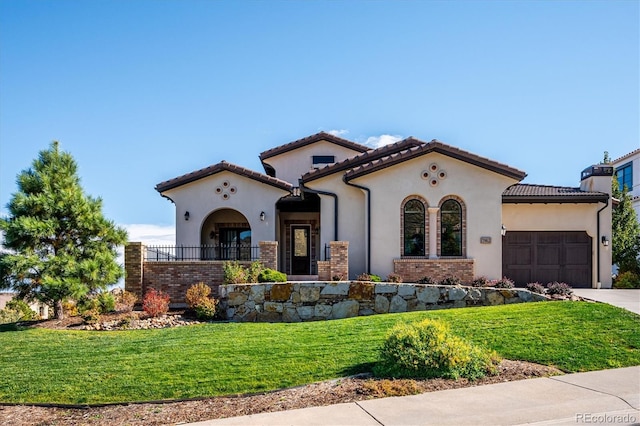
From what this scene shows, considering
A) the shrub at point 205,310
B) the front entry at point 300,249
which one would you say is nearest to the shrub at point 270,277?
the shrub at point 205,310

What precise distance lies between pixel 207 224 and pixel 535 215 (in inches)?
558

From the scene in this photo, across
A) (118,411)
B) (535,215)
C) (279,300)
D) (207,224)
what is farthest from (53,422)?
(535,215)

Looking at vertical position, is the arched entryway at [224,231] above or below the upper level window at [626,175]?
below

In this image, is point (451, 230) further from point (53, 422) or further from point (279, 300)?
point (53, 422)

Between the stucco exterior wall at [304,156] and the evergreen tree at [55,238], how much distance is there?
11766 millimetres

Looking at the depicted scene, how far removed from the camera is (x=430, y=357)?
8273 millimetres

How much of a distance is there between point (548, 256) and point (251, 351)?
14.1 meters

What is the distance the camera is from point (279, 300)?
15023 millimetres

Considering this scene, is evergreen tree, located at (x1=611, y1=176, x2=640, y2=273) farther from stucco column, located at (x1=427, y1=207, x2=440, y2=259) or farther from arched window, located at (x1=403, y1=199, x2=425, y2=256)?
arched window, located at (x1=403, y1=199, x2=425, y2=256)

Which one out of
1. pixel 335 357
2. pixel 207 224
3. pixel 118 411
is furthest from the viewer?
pixel 207 224

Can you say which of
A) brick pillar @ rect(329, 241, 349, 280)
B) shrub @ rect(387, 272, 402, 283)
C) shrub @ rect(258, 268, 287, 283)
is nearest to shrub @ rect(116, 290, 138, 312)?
shrub @ rect(258, 268, 287, 283)

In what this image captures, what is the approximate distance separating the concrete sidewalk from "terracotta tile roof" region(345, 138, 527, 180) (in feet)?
36.4

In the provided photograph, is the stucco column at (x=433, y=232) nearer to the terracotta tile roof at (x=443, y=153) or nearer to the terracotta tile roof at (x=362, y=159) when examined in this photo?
the terracotta tile roof at (x=443, y=153)

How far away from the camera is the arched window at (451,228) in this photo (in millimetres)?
18188
